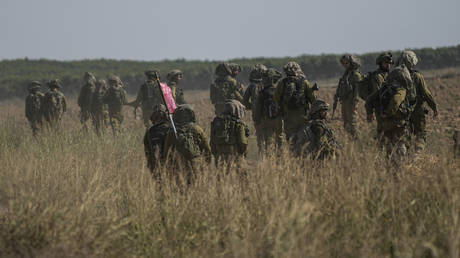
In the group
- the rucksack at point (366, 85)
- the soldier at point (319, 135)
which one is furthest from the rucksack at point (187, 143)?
the rucksack at point (366, 85)

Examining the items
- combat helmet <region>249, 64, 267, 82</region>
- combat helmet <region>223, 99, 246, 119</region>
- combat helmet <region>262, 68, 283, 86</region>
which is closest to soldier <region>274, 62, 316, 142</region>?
combat helmet <region>262, 68, 283, 86</region>

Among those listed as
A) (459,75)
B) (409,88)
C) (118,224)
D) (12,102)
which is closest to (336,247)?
(118,224)

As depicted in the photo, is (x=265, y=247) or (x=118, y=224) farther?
(x=118, y=224)

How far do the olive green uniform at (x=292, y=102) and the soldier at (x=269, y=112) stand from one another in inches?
13.5

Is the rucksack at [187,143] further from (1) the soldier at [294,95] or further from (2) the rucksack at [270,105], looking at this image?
(2) the rucksack at [270,105]

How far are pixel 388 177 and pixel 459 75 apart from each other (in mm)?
21952

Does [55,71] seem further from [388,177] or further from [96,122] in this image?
[388,177]

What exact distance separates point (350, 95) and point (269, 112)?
227 centimetres

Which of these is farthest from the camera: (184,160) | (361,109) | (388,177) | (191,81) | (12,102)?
(191,81)

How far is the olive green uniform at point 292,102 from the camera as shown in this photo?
9.84 metres

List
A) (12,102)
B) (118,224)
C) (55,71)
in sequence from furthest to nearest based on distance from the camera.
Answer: (55,71) < (12,102) < (118,224)

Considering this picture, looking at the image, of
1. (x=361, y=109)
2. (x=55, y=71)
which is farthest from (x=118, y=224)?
(x=55, y=71)

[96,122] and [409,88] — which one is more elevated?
[409,88]

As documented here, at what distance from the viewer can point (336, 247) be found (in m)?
5.57
